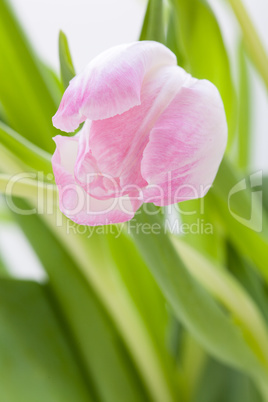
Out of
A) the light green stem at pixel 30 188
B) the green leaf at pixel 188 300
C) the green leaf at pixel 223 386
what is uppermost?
the light green stem at pixel 30 188

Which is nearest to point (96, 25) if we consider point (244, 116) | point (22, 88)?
point (244, 116)

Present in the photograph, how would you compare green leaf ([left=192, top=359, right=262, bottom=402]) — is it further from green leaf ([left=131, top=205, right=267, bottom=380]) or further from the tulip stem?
the tulip stem

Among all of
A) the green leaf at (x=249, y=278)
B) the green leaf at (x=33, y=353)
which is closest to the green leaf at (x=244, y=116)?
the green leaf at (x=249, y=278)

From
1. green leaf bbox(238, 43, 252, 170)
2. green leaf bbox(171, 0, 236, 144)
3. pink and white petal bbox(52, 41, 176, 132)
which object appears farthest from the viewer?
green leaf bbox(238, 43, 252, 170)

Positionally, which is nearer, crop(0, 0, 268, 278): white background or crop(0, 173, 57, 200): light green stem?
crop(0, 173, 57, 200): light green stem

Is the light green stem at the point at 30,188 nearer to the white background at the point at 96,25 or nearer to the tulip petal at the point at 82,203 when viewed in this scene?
the tulip petal at the point at 82,203

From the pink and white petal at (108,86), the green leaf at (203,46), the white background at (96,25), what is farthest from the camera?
the white background at (96,25)

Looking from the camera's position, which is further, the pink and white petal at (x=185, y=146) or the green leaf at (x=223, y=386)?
the green leaf at (x=223, y=386)

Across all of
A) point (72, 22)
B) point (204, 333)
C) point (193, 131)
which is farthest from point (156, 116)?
point (72, 22)

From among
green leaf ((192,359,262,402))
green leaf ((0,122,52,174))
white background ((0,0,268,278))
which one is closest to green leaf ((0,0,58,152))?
green leaf ((0,122,52,174))
